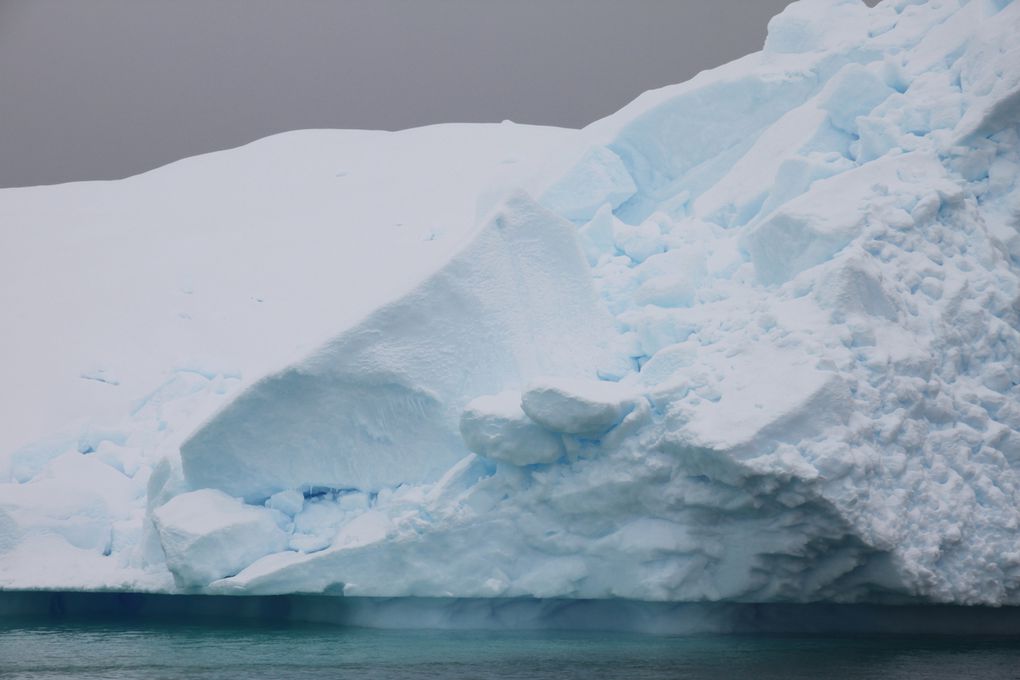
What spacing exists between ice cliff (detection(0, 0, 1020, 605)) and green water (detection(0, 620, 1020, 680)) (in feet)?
0.91

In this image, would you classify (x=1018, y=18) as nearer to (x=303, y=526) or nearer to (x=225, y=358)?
(x=303, y=526)

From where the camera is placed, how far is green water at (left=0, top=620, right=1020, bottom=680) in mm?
4648

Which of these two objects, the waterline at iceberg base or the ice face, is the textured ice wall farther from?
the waterline at iceberg base

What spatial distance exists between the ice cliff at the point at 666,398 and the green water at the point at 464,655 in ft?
0.91

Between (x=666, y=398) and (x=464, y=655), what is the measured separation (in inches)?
65.2

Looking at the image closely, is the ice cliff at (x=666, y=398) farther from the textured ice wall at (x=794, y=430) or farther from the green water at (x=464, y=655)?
the green water at (x=464, y=655)

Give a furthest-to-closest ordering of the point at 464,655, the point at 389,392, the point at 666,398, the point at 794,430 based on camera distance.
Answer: the point at 389,392 < the point at 666,398 < the point at 794,430 < the point at 464,655

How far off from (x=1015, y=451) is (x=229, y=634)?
172 inches

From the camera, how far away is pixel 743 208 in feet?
24.2

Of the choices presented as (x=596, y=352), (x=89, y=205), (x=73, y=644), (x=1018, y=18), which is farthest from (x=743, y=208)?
(x=89, y=205)

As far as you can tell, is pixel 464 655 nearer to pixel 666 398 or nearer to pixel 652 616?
pixel 652 616

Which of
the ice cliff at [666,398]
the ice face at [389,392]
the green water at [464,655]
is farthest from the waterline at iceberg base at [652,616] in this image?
the ice face at [389,392]

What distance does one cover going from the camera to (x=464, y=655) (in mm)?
5254

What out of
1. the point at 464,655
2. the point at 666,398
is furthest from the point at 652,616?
the point at 464,655
